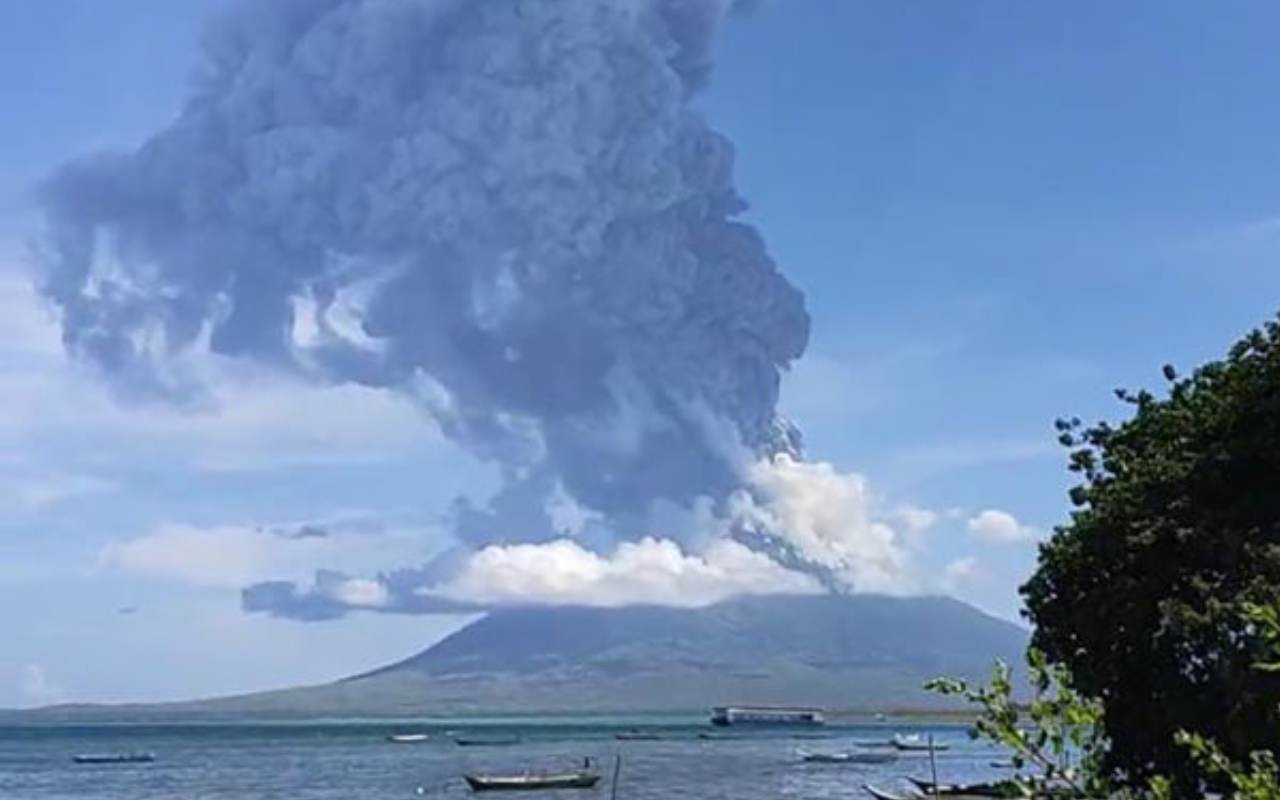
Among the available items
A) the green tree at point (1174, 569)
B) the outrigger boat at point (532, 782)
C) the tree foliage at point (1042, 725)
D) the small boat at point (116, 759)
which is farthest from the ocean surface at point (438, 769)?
the tree foliage at point (1042, 725)

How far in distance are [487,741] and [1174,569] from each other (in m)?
118

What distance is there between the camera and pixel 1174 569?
90.2 feet

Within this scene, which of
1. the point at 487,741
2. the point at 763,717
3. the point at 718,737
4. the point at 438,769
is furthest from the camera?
the point at 763,717

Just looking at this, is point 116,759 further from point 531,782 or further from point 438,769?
point 531,782

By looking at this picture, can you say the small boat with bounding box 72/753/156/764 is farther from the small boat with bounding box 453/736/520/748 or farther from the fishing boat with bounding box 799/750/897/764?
the fishing boat with bounding box 799/750/897/764

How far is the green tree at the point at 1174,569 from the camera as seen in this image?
2545 centimetres

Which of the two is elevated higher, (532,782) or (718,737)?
(718,737)

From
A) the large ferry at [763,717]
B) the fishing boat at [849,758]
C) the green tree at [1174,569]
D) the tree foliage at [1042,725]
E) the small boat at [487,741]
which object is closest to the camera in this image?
the tree foliage at [1042,725]

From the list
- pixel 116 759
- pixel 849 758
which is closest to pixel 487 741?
pixel 116 759

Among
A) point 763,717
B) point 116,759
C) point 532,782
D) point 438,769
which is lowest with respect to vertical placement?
point 532,782

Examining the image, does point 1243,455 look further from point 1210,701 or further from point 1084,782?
point 1084,782

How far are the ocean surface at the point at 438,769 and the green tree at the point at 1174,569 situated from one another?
36.4 meters

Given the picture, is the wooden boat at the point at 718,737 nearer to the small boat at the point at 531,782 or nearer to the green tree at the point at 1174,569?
the small boat at the point at 531,782

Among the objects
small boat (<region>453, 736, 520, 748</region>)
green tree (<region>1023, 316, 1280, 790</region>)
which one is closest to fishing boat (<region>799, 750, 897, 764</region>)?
small boat (<region>453, 736, 520, 748</region>)
